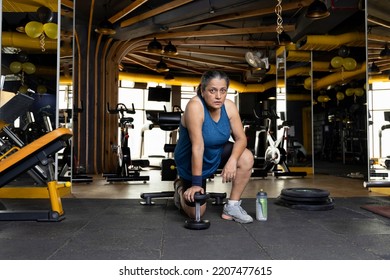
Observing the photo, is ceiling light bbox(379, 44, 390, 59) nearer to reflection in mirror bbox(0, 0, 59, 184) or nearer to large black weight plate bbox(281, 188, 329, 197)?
large black weight plate bbox(281, 188, 329, 197)

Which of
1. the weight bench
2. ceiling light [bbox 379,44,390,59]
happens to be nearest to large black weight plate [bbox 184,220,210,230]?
the weight bench

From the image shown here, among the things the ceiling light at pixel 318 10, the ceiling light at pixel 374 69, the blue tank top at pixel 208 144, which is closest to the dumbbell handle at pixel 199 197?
the blue tank top at pixel 208 144

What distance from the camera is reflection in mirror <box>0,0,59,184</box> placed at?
368cm

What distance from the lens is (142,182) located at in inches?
209

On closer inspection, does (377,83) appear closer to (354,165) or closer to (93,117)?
(354,165)

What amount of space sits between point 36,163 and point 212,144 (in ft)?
4.10

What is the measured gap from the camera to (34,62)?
3.79m

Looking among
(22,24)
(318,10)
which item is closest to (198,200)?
(22,24)

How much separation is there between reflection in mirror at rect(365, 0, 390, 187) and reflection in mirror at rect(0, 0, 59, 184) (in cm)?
361

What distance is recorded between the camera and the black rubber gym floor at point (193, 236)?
1.62 meters

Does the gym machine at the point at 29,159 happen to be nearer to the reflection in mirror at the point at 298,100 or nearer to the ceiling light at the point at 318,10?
the ceiling light at the point at 318,10

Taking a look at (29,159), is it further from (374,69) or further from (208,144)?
(374,69)
